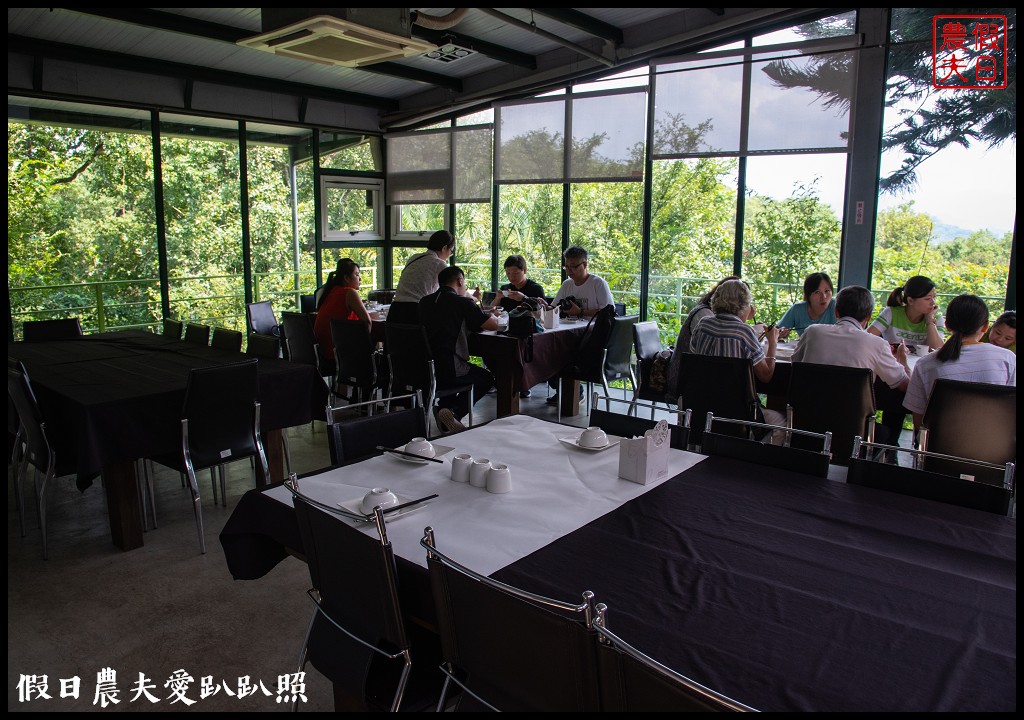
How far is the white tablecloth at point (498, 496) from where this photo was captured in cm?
170

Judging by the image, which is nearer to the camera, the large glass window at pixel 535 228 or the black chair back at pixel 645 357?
the black chair back at pixel 645 357

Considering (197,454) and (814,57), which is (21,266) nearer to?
(197,454)

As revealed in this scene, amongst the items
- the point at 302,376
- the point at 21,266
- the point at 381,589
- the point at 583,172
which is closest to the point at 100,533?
the point at 302,376

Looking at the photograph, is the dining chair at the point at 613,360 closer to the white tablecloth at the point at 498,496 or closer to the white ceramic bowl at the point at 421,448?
the white tablecloth at the point at 498,496

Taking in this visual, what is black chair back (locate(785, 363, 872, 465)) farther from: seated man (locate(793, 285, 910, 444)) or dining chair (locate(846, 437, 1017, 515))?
dining chair (locate(846, 437, 1017, 515))

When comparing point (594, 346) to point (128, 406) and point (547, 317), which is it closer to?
point (547, 317)

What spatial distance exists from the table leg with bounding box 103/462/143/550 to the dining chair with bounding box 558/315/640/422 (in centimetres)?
297

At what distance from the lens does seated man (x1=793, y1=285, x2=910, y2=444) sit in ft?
10.8

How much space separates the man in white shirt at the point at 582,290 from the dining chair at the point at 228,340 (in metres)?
2.55

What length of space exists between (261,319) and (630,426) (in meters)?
4.59

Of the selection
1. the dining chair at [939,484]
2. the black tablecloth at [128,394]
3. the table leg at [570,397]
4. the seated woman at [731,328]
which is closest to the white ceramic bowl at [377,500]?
the dining chair at [939,484]

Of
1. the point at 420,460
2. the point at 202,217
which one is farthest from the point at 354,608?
the point at 202,217

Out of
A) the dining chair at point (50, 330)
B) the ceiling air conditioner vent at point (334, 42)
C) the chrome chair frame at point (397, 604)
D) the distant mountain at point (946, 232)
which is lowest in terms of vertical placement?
the chrome chair frame at point (397, 604)

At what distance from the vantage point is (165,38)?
6152 mm
